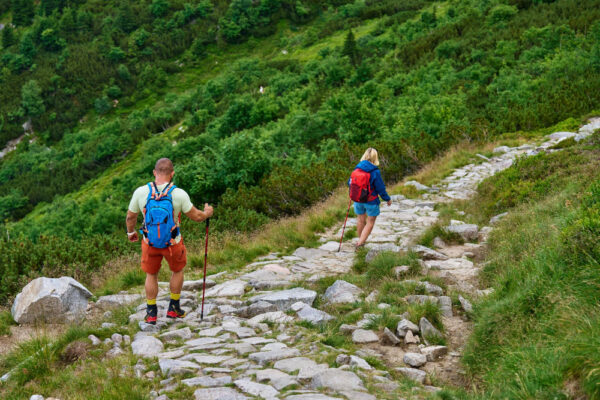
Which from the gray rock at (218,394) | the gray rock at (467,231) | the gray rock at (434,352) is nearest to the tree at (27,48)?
the gray rock at (467,231)

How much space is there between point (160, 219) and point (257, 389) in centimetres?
230

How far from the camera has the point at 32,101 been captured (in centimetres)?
10444

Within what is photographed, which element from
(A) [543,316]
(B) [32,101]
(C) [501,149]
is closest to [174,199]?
(A) [543,316]

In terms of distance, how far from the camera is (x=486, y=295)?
17.5 ft

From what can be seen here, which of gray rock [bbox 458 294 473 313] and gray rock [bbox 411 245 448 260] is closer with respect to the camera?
gray rock [bbox 458 294 473 313]

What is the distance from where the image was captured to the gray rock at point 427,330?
16.1ft

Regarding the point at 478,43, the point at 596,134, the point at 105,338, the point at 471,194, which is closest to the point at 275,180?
the point at 471,194

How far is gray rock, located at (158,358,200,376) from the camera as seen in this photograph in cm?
422

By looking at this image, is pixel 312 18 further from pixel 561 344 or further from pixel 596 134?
pixel 561 344

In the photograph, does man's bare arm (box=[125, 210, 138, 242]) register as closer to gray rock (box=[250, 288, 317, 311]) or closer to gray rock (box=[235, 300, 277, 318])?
gray rock (box=[235, 300, 277, 318])

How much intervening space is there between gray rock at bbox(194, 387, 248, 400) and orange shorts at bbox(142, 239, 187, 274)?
214cm

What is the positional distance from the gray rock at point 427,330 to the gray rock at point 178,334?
245cm

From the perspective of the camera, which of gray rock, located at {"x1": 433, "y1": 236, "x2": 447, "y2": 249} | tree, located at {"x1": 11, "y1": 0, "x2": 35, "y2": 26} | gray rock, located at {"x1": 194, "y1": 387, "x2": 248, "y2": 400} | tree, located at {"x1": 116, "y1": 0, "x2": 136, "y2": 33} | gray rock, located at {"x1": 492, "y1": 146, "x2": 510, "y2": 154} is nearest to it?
gray rock, located at {"x1": 194, "y1": 387, "x2": 248, "y2": 400}

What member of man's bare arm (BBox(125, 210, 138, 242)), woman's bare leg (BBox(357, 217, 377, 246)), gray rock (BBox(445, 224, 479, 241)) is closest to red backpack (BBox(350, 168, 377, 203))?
woman's bare leg (BBox(357, 217, 377, 246))
